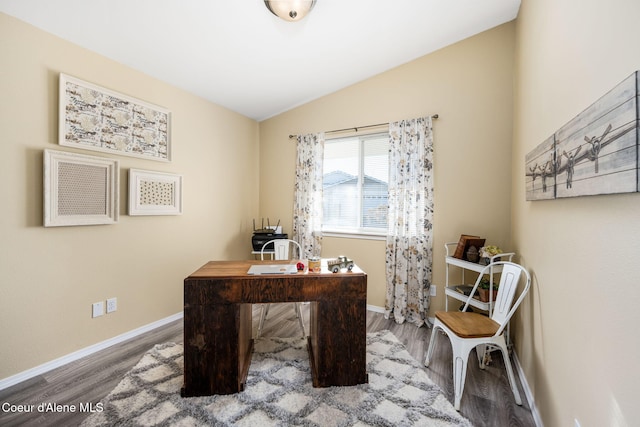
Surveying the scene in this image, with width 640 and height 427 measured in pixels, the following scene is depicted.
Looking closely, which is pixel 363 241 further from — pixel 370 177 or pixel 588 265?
pixel 588 265

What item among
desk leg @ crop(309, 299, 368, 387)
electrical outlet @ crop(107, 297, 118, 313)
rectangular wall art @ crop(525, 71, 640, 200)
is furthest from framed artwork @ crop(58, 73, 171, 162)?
rectangular wall art @ crop(525, 71, 640, 200)

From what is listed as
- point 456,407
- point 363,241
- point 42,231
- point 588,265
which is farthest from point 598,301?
point 42,231

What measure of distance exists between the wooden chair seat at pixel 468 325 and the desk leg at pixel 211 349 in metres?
1.48

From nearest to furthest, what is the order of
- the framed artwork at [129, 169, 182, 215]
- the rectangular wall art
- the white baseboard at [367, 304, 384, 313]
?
1. the rectangular wall art
2. the framed artwork at [129, 169, 182, 215]
3. the white baseboard at [367, 304, 384, 313]

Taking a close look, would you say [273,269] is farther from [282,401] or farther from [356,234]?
[356,234]

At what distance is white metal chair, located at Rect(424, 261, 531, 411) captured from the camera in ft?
5.77

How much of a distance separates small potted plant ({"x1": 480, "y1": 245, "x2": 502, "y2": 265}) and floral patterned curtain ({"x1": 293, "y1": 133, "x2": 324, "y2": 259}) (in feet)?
6.28

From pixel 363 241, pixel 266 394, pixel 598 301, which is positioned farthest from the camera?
pixel 363 241

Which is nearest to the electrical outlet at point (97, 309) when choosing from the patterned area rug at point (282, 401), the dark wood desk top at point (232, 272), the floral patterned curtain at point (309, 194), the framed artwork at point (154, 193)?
the patterned area rug at point (282, 401)

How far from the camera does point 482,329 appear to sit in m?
1.86

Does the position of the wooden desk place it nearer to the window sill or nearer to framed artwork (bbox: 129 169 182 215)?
framed artwork (bbox: 129 169 182 215)

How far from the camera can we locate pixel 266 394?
1.83 m

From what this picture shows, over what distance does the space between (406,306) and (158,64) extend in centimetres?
358

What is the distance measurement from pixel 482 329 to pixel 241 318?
1.67 metres
